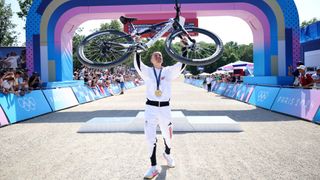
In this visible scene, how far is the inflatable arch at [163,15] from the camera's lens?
1555 centimetres

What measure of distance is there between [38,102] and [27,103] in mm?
994

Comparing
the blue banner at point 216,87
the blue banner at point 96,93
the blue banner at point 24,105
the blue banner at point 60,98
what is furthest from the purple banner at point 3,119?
the blue banner at point 216,87

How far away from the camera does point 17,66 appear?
21656mm

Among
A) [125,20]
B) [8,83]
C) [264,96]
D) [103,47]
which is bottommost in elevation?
[264,96]

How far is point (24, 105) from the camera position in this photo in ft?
41.5

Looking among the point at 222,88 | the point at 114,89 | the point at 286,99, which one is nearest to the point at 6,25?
the point at 114,89

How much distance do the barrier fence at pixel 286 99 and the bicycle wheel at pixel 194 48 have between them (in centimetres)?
547

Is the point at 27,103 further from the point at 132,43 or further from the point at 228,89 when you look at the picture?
the point at 228,89

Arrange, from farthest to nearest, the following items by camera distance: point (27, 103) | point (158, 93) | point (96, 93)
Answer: point (96, 93), point (27, 103), point (158, 93)

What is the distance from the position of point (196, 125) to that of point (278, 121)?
3.55 m

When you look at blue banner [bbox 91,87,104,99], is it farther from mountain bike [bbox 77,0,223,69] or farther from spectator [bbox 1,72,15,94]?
mountain bike [bbox 77,0,223,69]

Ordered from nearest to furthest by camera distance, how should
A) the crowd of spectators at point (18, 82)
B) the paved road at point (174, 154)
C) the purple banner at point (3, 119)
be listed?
the paved road at point (174, 154) < the purple banner at point (3, 119) < the crowd of spectators at point (18, 82)

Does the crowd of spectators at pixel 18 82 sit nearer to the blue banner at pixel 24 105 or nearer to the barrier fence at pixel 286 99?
the blue banner at pixel 24 105

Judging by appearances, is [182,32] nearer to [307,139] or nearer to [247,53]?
[307,139]
